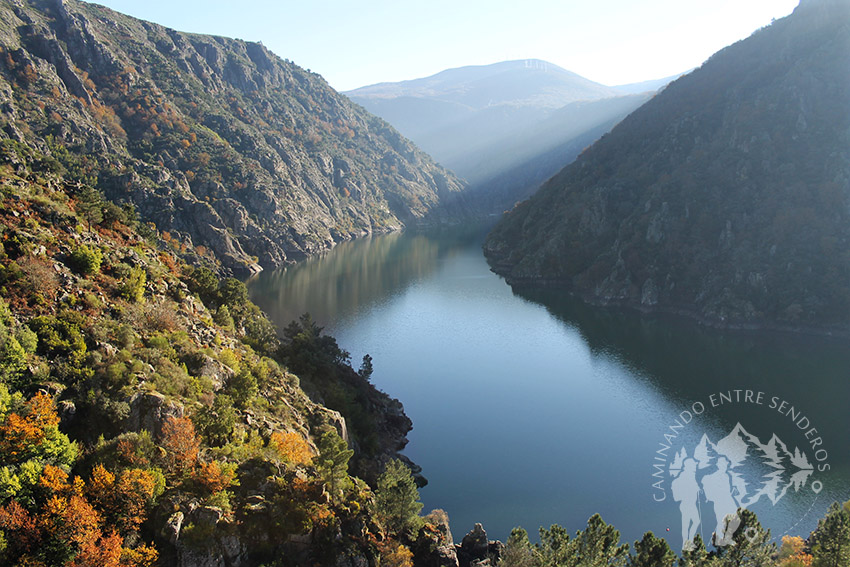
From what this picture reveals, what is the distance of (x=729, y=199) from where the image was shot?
348ft

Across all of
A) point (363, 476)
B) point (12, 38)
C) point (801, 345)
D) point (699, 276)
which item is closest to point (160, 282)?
point (363, 476)

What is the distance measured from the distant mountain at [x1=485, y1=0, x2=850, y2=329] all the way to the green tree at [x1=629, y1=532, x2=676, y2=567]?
7322 cm

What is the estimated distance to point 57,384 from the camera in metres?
27.4

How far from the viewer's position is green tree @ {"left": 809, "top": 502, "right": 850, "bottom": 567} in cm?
2744

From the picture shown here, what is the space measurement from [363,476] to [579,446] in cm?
2310

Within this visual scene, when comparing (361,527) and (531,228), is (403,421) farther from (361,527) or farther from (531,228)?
(531,228)

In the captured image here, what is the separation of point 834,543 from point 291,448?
30320 millimetres

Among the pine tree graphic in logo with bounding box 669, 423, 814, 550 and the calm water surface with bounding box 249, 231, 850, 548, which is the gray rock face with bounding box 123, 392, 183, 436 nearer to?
the calm water surface with bounding box 249, 231, 850, 548

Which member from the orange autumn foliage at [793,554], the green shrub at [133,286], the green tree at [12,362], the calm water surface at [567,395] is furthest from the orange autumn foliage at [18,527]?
the orange autumn foliage at [793,554]

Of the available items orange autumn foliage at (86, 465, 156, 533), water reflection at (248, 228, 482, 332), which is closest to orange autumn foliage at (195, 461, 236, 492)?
orange autumn foliage at (86, 465, 156, 533)

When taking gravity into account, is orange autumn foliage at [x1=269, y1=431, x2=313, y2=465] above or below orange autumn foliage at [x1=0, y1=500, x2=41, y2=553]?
below

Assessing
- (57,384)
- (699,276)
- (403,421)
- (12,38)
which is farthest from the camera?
(12,38)

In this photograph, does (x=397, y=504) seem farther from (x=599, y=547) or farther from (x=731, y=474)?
→ (x=731, y=474)

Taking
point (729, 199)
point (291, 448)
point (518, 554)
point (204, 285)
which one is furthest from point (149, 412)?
point (729, 199)
